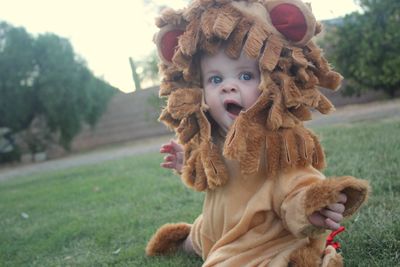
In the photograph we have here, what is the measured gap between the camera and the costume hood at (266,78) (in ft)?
5.54

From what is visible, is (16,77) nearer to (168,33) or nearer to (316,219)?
(168,33)

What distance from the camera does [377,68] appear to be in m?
11.9

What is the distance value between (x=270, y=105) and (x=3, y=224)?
10.9 feet

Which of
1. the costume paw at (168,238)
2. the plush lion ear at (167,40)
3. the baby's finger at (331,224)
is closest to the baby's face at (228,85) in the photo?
the plush lion ear at (167,40)

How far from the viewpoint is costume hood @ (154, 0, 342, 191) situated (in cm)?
169

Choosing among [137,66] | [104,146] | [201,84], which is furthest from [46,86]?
[201,84]

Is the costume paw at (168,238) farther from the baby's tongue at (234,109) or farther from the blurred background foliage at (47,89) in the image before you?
the blurred background foliage at (47,89)

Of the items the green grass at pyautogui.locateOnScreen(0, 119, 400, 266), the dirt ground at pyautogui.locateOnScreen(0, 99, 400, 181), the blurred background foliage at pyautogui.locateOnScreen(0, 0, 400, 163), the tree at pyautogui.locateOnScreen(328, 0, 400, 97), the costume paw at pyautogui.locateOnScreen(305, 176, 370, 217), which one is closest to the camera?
the costume paw at pyautogui.locateOnScreen(305, 176, 370, 217)

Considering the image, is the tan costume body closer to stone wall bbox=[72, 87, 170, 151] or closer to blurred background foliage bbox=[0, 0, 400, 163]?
blurred background foliage bbox=[0, 0, 400, 163]

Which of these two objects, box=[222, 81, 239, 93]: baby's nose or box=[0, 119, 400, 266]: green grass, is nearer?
box=[222, 81, 239, 93]: baby's nose

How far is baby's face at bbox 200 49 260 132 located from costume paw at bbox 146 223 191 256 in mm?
821

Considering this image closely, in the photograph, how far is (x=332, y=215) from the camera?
1.47m

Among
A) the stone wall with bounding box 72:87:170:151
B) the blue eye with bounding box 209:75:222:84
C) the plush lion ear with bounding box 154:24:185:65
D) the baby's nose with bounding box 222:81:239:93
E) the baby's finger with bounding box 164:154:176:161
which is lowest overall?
the stone wall with bounding box 72:87:170:151

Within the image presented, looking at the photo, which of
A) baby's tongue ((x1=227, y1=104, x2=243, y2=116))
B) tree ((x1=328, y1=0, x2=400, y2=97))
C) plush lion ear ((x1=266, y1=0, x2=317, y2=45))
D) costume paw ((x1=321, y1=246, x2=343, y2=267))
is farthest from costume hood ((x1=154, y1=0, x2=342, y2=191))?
tree ((x1=328, y1=0, x2=400, y2=97))
